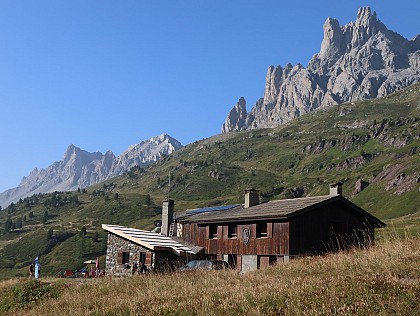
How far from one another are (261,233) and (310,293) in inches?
1050

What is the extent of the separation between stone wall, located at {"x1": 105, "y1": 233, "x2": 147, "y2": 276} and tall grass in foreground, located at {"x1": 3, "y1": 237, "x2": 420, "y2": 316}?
2586 cm

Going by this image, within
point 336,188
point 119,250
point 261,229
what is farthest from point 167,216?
point 336,188

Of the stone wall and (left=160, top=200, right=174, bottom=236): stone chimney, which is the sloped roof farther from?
(left=160, top=200, right=174, bottom=236): stone chimney

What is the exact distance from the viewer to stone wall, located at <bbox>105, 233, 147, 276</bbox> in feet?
131

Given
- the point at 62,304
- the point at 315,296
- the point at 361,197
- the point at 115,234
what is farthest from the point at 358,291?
the point at 361,197

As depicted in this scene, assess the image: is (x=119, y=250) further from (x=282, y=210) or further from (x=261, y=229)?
(x=282, y=210)

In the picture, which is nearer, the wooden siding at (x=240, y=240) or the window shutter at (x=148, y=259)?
the wooden siding at (x=240, y=240)

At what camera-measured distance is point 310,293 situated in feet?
32.2

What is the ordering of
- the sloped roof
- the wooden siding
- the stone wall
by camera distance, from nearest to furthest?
the wooden siding < the sloped roof < the stone wall

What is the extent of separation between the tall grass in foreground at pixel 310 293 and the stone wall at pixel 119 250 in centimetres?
2586

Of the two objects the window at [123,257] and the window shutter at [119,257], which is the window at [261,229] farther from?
the window shutter at [119,257]

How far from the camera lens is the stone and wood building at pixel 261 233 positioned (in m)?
33.6

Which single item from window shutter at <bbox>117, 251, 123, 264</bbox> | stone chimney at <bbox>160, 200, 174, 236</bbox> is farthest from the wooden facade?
window shutter at <bbox>117, 251, 123, 264</bbox>

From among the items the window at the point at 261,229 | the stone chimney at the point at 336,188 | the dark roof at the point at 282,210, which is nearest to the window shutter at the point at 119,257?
the dark roof at the point at 282,210
